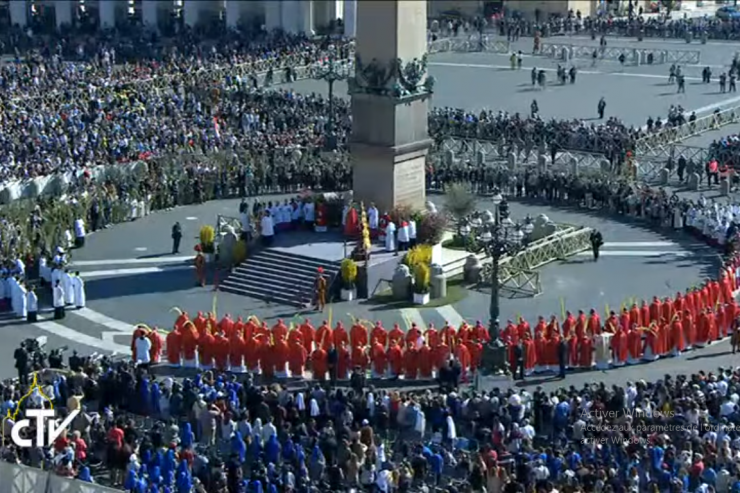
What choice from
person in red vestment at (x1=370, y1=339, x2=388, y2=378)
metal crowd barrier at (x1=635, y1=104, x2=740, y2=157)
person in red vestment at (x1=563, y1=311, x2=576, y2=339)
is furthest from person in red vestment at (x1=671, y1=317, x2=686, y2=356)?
metal crowd barrier at (x1=635, y1=104, x2=740, y2=157)

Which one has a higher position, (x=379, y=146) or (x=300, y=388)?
(x=379, y=146)

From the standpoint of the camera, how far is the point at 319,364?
35.0 metres

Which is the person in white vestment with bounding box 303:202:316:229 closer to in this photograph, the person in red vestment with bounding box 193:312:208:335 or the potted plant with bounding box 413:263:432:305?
the potted plant with bounding box 413:263:432:305

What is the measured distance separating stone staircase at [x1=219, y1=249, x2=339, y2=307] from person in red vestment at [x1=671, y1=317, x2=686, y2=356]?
29.8ft

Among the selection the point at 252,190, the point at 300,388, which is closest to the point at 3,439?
the point at 300,388

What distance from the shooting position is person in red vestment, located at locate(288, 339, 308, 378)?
35.1 metres

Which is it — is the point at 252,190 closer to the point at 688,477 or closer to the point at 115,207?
the point at 115,207

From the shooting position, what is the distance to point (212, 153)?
5500 cm

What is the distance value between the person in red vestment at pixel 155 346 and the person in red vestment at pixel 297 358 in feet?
10.6

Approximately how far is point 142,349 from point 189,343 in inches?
41.7

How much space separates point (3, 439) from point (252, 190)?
24.5m

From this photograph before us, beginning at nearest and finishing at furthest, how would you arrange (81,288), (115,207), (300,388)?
(300,388)
(81,288)
(115,207)

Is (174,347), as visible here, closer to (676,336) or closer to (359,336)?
(359,336)

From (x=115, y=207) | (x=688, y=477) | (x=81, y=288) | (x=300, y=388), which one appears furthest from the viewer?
(x=115, y=207)
